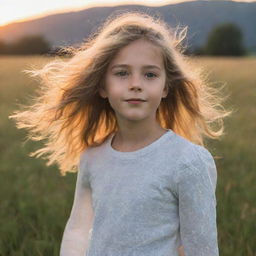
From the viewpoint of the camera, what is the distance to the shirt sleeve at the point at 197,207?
2.10m

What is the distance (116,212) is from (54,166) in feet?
10.5

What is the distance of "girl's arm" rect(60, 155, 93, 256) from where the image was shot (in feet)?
8.59

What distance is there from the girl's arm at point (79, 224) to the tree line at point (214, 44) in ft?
241

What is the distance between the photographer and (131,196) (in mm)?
2209

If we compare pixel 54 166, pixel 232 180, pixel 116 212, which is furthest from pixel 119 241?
pixel 54 166

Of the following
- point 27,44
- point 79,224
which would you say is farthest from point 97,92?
point 27,44

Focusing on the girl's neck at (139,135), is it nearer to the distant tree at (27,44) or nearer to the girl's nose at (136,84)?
the girl's nose at (136,84)

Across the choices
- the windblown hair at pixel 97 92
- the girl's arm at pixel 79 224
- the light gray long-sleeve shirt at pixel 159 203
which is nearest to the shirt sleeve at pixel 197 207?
the light gray long-sleeve shirt at pixel 159 203

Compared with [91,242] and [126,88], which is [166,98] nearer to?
[126,88]

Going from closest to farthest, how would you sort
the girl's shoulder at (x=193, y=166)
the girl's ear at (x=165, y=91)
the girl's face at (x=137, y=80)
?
the girl's shoulder at (x=193, y=166) → the girl's face at (x=137, y=80) → the girl's ear at (x=165, y=91)

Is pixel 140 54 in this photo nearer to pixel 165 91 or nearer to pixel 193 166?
pixel 165 91

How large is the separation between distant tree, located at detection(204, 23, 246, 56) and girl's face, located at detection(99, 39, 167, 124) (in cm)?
8099

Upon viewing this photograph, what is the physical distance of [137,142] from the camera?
92.7 inches

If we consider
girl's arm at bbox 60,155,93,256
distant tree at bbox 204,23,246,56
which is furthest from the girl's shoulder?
distant tree at bbox 204,23,246,56
